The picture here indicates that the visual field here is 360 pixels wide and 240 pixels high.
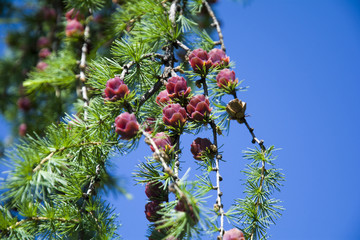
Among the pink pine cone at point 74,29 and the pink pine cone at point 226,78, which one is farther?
the pink pine cone at point 74,29

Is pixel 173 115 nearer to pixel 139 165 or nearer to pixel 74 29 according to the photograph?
pixel 139 165

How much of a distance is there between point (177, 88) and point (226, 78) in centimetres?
10

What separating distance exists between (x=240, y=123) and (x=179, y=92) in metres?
0.13

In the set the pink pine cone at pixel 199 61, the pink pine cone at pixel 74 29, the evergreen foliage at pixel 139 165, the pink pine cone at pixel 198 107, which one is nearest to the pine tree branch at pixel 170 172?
the evergreen foliage at pixel 139 165

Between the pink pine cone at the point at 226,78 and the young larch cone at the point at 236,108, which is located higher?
the pink pine cone at the point at 226,78

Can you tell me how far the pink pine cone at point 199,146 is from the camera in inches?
25.6

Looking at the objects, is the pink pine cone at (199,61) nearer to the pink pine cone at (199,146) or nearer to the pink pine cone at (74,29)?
the pink pine cone at (199,146)

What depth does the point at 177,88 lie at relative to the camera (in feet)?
2.16

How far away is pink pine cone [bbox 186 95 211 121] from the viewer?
0.64 metres

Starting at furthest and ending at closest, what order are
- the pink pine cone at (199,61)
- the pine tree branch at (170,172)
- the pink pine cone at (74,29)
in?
1. the pink pine cone at (74,29)
2. the pink pine cone at (199,61)
3. the pine tree branch at (170,172)

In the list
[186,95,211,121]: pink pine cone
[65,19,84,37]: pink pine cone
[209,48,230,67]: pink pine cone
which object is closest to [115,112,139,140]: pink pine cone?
[186,95,211,121]: pink pine cone

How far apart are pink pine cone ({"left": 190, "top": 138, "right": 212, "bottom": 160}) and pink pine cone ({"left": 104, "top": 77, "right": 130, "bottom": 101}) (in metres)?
0.15

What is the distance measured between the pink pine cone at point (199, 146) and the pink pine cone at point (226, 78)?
12 centimetres

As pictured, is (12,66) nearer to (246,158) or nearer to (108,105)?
(108,105)
